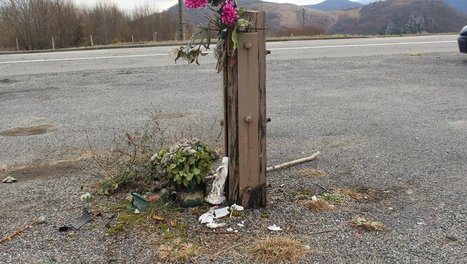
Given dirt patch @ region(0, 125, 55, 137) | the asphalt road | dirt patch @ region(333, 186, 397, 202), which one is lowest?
dirt patch @ region(333, 186, 397, 202)

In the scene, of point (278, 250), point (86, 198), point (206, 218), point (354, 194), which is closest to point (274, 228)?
point (278, 250)

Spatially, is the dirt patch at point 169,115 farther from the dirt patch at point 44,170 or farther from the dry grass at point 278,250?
the dry grass at point 278,250

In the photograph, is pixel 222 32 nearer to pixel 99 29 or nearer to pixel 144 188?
pixel 144 188

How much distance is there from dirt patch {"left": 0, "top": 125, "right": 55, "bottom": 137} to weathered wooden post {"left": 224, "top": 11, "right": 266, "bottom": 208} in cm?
350

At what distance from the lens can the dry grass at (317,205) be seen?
3.33m

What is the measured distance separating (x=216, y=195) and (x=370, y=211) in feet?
3.50

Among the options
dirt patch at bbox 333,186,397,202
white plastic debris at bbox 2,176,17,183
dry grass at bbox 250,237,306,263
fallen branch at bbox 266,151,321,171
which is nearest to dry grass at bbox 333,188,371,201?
dirt patch at bbox 333,186,397,202

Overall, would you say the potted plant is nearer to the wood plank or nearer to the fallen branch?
the wood plank

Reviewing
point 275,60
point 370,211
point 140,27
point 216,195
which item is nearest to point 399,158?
point 370,211

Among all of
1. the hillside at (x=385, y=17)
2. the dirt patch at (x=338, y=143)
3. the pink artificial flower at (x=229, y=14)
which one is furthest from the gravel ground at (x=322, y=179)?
the hillside at (x=385, y=17)

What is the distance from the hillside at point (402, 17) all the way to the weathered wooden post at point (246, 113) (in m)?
73.6

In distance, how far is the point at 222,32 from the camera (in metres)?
3.03

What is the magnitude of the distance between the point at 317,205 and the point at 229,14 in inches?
56.6

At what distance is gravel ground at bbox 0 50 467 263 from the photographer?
9.27ft
